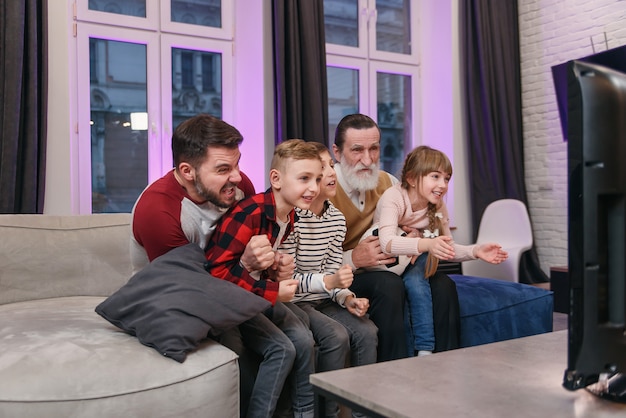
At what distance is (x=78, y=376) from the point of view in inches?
57.0

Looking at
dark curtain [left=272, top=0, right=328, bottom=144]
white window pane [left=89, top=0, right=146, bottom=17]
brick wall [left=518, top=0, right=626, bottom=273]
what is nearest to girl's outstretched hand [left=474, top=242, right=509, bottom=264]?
dark curtain [left=272, top=0, right=328, bottom=144]

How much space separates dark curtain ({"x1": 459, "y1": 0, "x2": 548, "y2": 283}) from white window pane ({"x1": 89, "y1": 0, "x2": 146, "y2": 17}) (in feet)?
8.10

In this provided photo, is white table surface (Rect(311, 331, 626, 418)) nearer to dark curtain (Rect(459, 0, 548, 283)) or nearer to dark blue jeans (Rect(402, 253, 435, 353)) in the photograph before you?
dark blue jeans (Rect(402, 253, 435, 353))

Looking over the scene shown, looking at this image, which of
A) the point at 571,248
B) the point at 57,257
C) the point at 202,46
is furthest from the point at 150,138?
the point at 571,248

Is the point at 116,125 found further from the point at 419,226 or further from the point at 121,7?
the point at 419,226

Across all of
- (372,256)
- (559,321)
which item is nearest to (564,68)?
(559,321)

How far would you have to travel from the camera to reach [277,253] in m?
1.86

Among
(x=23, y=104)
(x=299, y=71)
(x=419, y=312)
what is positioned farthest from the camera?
(x=299, y=71)

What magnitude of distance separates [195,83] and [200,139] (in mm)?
2321

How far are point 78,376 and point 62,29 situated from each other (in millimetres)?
2458

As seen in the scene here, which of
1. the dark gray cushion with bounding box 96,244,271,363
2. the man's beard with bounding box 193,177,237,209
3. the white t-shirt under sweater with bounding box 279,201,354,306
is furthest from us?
the white t-shirt under sweater with bounding box 279,201,354,306

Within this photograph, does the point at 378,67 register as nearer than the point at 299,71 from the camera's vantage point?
No

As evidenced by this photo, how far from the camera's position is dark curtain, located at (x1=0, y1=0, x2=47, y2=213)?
118 inches

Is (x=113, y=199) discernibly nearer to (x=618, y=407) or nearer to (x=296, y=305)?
(x=296, y=305)
